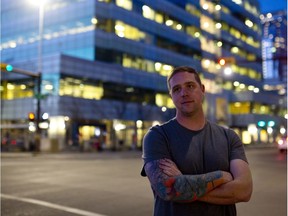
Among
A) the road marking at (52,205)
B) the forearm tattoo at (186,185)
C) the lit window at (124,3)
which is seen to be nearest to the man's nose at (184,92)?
the forearm tattoo at (186,185)

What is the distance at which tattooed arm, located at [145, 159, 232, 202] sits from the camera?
2650mm

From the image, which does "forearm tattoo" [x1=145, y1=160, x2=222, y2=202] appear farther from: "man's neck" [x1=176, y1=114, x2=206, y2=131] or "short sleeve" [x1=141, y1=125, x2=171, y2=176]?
"man's neck" [x1=176, y1=114, x2=206, y2=131]

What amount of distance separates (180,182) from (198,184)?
0.40ft

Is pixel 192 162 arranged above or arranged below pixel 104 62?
below

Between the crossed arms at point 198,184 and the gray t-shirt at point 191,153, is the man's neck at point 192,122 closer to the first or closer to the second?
the gray t-shirt at point 191,153

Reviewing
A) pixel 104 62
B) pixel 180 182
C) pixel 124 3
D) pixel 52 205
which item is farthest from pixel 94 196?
pixel 124 3

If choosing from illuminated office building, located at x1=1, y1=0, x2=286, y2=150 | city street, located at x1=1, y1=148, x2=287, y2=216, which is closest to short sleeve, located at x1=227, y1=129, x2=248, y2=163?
city street, located at x1=1, y1=148, x2=287, y2=216

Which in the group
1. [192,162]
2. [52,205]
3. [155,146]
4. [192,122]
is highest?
[192,122]

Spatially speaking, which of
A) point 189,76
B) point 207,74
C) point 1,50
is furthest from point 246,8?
point 189,76

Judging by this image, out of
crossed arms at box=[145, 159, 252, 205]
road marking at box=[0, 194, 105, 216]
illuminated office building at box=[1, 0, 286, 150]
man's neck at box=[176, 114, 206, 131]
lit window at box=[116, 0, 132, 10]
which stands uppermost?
lit window at box=[116, 0, 132, 10]

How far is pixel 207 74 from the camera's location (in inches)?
2697

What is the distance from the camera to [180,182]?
2.65m

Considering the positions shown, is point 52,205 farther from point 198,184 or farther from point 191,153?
point 198,184

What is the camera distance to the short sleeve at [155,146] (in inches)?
113
